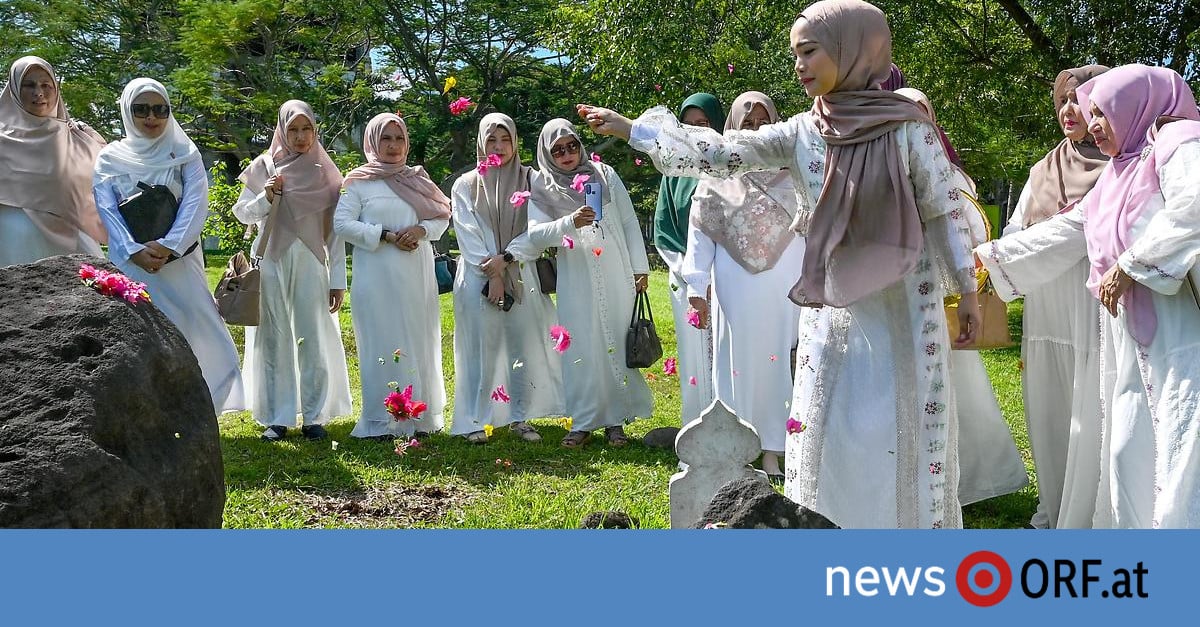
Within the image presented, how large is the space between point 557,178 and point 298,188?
153 cm

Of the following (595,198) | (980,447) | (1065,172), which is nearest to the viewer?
(1065,172)

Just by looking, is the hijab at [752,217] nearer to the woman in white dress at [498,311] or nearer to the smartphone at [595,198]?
the smartphone at [595,198]

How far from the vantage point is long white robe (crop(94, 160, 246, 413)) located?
21.1 ft

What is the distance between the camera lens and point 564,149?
267 inches

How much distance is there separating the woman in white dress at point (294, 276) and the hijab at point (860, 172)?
13.4 ft

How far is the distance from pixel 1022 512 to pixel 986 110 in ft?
22.8

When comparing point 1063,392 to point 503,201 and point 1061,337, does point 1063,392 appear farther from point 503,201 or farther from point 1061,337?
point 503,201

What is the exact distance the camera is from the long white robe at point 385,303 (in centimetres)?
694

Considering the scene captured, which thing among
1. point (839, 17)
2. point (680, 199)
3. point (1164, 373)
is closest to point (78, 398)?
point (839, 17)

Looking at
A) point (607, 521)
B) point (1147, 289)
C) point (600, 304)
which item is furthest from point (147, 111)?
point (1147, 289)

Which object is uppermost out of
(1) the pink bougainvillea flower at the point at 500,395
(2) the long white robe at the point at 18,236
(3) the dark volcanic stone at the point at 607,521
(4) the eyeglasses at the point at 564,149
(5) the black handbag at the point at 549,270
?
(4) the eyeglasses at the point at 564,149

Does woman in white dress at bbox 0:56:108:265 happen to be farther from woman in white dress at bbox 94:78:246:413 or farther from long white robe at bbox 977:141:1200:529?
long white robe at bbox 977:141:1200:529

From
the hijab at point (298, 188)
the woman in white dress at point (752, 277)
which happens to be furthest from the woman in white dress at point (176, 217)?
the woman in white dress at point (752, 277)

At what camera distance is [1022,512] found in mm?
5289
